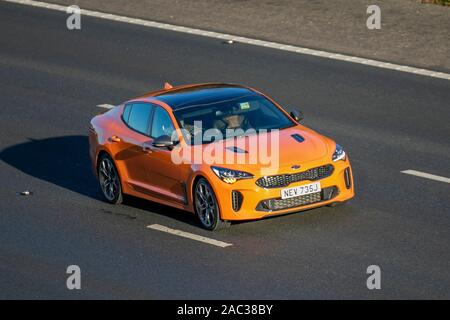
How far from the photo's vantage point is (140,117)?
1820 cm

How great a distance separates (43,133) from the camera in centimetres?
2228

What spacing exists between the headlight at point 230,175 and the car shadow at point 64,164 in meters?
1.44

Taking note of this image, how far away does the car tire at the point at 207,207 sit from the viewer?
16.4m

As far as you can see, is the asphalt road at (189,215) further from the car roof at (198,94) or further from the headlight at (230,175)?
Result: the car roof at (198,94)

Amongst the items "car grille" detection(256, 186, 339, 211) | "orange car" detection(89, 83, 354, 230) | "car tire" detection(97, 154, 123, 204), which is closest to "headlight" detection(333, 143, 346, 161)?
"orange car" detection(89, 83, 354, 230)

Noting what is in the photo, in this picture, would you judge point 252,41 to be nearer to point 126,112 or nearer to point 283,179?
point 126,112

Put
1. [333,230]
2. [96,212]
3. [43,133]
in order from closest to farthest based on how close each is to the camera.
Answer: [333,230] → [96,212] → [43,133]

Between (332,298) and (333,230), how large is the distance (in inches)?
102

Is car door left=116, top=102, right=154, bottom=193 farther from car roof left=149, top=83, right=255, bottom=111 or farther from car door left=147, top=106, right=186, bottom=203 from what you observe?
car roof left=149, top=83, right=255, bottom=111

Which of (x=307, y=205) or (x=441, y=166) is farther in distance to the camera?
(x=441, y=166)

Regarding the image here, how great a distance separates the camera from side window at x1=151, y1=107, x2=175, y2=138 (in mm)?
17531

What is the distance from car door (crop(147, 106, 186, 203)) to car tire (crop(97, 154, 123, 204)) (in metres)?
0.82

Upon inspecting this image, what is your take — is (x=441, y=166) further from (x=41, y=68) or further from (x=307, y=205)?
(x=41, y=68)

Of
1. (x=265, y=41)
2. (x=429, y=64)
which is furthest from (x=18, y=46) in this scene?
(x=429, y=64)
